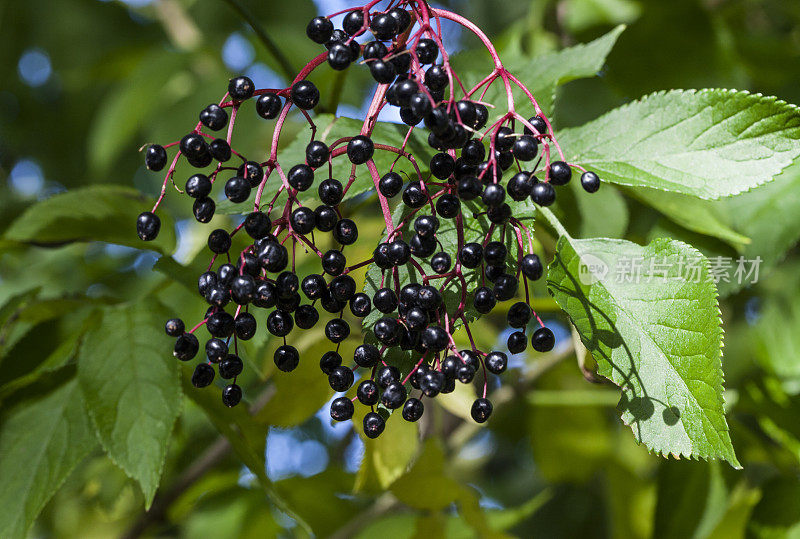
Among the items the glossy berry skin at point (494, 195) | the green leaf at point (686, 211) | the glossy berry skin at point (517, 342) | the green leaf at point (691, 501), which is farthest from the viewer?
the green leaf at point (691, 501)

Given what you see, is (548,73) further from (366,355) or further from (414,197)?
(366,355)

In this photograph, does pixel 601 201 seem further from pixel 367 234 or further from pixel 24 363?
pixel 24 363

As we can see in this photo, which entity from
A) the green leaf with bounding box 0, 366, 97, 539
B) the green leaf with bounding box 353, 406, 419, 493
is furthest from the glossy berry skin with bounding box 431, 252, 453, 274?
the green leaf with bounding box 0, 366, 97, 539

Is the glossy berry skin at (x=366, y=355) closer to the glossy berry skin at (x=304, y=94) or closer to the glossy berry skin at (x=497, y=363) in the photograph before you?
the glossy berry skin at (x=497, y=363)

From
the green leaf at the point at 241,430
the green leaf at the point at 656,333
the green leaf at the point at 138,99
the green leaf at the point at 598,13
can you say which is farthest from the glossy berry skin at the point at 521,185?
the green leaf at the point at 138,99

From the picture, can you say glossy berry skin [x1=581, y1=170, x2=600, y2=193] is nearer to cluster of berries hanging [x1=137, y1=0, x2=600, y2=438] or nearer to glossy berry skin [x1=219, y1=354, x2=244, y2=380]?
cluster of berries hanging [x1=137, y1=0, x2=600, y2=438]

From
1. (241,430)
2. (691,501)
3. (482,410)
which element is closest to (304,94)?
(482,410)
